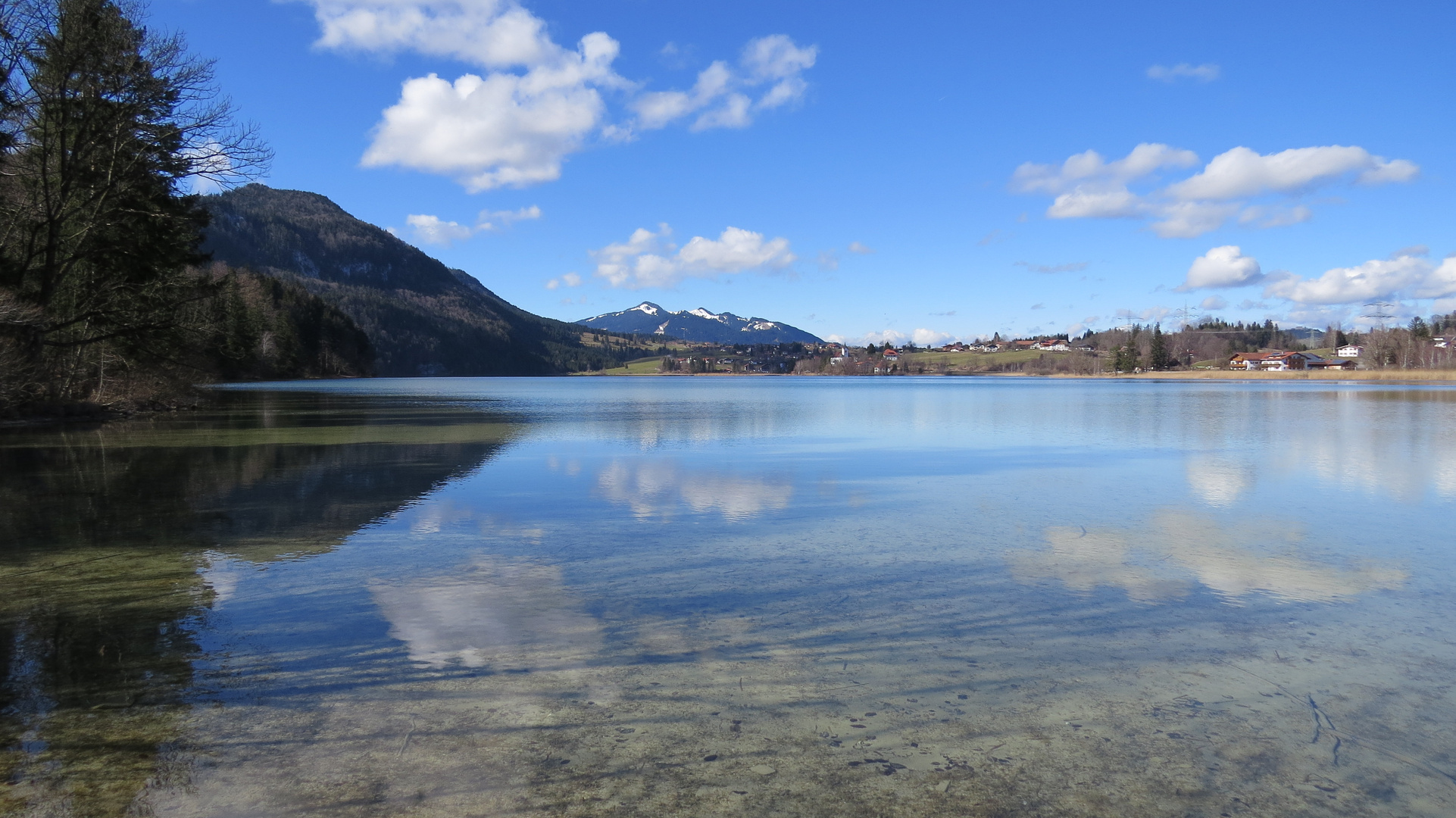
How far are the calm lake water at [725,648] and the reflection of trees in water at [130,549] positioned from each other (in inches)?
1.5

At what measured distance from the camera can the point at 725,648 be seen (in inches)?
206

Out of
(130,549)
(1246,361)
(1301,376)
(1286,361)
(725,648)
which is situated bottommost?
(725,648)

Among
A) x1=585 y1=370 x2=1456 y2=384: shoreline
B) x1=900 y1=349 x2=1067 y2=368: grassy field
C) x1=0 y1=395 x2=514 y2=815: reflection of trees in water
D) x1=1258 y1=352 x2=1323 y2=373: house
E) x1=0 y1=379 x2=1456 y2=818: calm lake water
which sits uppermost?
x1=900 y1=349 x2=1067 y2=368: grassy field

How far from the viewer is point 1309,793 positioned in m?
3.48

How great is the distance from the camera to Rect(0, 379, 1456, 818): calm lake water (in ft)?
11.5

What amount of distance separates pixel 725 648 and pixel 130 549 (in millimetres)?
6375

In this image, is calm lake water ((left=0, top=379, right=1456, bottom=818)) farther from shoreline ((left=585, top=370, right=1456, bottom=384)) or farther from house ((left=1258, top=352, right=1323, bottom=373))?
house ((left=1258, top=352, right=1323, bottom=373))

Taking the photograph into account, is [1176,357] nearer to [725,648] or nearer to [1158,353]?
[1158,353]

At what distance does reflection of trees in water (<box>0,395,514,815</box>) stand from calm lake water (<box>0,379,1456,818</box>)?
39 mm

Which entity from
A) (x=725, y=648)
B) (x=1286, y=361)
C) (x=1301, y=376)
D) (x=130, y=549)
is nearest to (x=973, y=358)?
(x=1286, y=361)

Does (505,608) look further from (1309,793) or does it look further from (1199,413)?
(1199,413)

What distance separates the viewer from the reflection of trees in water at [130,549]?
148 inches

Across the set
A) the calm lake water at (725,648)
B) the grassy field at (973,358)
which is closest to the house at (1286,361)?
the grassy field at (973,358)

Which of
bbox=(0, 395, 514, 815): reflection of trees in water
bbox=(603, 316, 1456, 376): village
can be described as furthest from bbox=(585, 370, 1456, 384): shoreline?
bbox=(0, 395, 514, 815): reflection of trees in water
